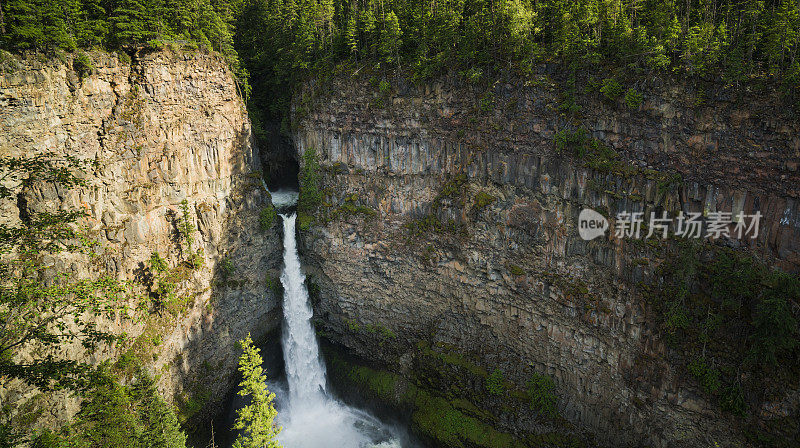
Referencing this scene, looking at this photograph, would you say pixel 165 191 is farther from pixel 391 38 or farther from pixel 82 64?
pixel 391 38

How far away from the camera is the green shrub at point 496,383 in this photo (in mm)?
28422

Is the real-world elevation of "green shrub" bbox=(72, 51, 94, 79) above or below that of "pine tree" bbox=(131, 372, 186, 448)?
above

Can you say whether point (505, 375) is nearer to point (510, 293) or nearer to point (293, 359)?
point (510, 293)

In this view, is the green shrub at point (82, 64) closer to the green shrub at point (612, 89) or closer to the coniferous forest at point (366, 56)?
the coniferous forest at point (366, 56)

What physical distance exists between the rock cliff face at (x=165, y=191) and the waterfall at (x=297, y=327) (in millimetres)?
952

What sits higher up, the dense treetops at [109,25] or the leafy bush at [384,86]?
the dense treetops at [109,25]

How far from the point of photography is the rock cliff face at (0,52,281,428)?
22188 millimetres

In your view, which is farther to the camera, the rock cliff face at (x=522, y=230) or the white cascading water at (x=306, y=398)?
the white cascading water at (x=306, y=398)

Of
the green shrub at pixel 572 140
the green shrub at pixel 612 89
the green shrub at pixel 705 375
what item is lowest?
the green shrub at pixel 705 375

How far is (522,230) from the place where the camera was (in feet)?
87.6

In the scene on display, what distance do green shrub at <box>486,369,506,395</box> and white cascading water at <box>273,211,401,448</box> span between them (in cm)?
678

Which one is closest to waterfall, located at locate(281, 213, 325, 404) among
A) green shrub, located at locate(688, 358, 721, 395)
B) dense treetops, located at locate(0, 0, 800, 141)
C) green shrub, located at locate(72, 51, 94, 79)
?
dense treetops, located at locate(0, 0, 800, 141)

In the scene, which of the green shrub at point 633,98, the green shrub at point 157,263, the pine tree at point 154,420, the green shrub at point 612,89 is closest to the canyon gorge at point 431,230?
the green shrub at point 157,263

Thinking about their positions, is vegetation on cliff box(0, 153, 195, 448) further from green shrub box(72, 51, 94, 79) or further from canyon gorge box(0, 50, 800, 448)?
green shrub box(72, 51, 94, 79)
